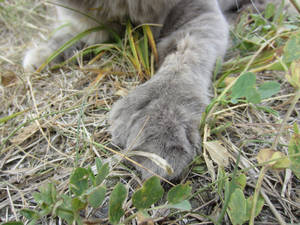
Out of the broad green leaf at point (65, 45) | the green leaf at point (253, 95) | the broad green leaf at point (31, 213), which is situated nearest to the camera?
the broad green leaf at point (31, 213)

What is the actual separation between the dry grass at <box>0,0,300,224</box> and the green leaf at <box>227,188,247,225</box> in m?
0.08

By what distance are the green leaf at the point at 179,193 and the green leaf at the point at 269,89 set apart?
335 mm

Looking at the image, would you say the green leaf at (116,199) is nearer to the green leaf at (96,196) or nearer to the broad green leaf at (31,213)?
the green leaf at (96,196)

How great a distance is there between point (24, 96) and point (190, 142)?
78 cm

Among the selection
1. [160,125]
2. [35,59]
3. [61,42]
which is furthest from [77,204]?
[61,42]

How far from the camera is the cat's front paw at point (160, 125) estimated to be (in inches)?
24.6

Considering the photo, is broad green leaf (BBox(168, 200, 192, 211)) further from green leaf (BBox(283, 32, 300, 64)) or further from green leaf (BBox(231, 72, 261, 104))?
green leaf (BBox(283, 32, 300, 64))

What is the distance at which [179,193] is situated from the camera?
0.48 metres

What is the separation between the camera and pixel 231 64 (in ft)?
3.32

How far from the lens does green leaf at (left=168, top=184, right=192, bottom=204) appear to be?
0.48 metres

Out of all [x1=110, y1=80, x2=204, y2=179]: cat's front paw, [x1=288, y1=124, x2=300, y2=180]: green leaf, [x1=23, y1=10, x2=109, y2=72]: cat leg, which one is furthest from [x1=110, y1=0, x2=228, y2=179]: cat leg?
[x1=23, y1=10, x2=109, y2=72]: cat leg

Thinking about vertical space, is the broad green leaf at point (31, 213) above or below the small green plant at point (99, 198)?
above

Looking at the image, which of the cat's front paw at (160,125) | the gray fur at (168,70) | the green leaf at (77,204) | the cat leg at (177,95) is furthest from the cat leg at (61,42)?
the green leaf at (77,204)

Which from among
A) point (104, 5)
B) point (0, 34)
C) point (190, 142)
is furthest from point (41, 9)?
point (190, 142)
